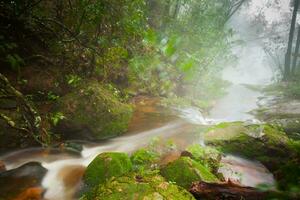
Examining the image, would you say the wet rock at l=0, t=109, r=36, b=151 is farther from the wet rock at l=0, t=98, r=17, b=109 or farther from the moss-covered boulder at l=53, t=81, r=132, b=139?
the moss-covered boulder at l=53, t=81, r=132, b=139

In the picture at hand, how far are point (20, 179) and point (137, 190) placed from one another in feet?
9.63

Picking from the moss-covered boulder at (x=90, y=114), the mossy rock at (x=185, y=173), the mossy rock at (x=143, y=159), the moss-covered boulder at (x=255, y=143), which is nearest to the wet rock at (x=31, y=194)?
the mossy rock at (x=143, y=159)

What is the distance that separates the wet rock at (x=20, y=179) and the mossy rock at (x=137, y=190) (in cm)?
196

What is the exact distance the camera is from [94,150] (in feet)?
24.1

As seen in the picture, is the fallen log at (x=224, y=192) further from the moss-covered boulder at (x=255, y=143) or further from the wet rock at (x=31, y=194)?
the moss-covered boulder at (x=255, y=143)

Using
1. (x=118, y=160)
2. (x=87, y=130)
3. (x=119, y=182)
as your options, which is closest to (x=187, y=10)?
(x=87, y=130)

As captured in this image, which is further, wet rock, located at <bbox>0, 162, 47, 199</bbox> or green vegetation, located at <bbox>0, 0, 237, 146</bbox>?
green vegetation, located at <bbox>0, 0, 237, 146</bbox>

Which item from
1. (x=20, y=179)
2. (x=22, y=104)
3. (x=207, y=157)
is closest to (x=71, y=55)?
(x=22, y=104)

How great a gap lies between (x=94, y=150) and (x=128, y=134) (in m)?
1.45

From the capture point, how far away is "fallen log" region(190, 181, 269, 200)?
13.2 feet

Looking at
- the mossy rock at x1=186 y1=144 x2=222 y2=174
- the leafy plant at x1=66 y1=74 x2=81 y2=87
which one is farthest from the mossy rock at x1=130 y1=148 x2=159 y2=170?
the leafy plant at x1=66 y1=74 x2=81 y2=87

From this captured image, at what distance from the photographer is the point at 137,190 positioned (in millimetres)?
3668

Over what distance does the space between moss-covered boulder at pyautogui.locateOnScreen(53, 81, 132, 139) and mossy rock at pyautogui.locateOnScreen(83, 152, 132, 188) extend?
7.22ft

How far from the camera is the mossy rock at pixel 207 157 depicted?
241 inches
